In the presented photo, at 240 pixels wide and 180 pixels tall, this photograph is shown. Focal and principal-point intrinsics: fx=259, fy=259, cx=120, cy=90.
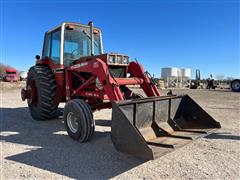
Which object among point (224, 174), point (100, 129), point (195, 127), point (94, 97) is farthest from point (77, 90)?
point (224, 174)

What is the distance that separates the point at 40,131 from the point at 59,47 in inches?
90.0

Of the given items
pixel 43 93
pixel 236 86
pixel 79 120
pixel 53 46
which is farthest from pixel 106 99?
pixel 236 86

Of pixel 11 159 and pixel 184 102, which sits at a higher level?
pixel 184 102

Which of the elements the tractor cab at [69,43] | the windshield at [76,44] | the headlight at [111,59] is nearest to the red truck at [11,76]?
the tractor cab at [69,43]

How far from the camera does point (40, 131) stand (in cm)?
647

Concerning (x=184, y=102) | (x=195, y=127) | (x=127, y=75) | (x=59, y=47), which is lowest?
(x=195, y=127)

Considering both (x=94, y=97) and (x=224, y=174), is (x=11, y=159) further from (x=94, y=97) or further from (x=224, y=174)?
(x=224, y=174)

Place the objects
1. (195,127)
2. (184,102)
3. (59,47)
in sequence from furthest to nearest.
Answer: (59,47) → (184,102) → (195,127)

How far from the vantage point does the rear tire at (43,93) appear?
7105 mm

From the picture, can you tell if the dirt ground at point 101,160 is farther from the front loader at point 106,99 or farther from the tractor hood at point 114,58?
the tractor hood at point 114,58

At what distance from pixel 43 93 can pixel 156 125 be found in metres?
3.55

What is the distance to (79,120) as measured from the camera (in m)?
5.27

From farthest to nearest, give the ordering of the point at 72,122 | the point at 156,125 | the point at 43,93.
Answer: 1. the point at 43,93
2. the point at 72,122
3. the point at 156,125

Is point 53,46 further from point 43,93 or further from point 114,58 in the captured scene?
point 114,58
